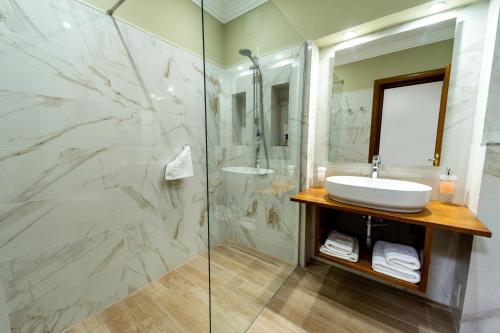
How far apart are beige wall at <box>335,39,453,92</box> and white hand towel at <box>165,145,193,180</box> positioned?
4.98 ft

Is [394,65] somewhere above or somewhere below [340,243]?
above

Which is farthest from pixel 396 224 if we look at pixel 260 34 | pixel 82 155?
pixel 82 155

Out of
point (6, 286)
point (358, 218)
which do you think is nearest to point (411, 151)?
point (358, 218)

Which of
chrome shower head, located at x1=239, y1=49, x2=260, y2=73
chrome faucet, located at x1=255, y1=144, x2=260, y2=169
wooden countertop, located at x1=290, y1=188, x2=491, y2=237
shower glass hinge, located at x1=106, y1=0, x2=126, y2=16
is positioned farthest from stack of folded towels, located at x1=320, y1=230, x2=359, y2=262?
shower glass hinge, located at x1=106, y1=0, x2=126, y2=16

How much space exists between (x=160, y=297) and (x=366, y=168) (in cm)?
196

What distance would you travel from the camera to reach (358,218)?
1671 mm

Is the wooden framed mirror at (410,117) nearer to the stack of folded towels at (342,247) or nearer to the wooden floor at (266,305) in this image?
the stack of folded towels at (342,247)

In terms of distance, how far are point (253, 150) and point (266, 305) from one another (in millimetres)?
1240

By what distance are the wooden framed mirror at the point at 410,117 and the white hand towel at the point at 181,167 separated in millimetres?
1571

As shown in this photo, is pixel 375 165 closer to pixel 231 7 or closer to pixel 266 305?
pixel 266 305

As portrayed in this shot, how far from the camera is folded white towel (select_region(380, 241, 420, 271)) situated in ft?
3.84

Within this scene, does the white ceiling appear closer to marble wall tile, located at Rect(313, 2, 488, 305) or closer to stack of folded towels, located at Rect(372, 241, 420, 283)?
marble wall tile, located at Rect(313, 2, 488, 305)

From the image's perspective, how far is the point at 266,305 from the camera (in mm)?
1454

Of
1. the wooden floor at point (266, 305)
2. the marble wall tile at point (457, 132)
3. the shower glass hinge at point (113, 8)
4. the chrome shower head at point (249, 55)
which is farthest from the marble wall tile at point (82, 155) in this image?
the marble wall tile at point (457, 132)
